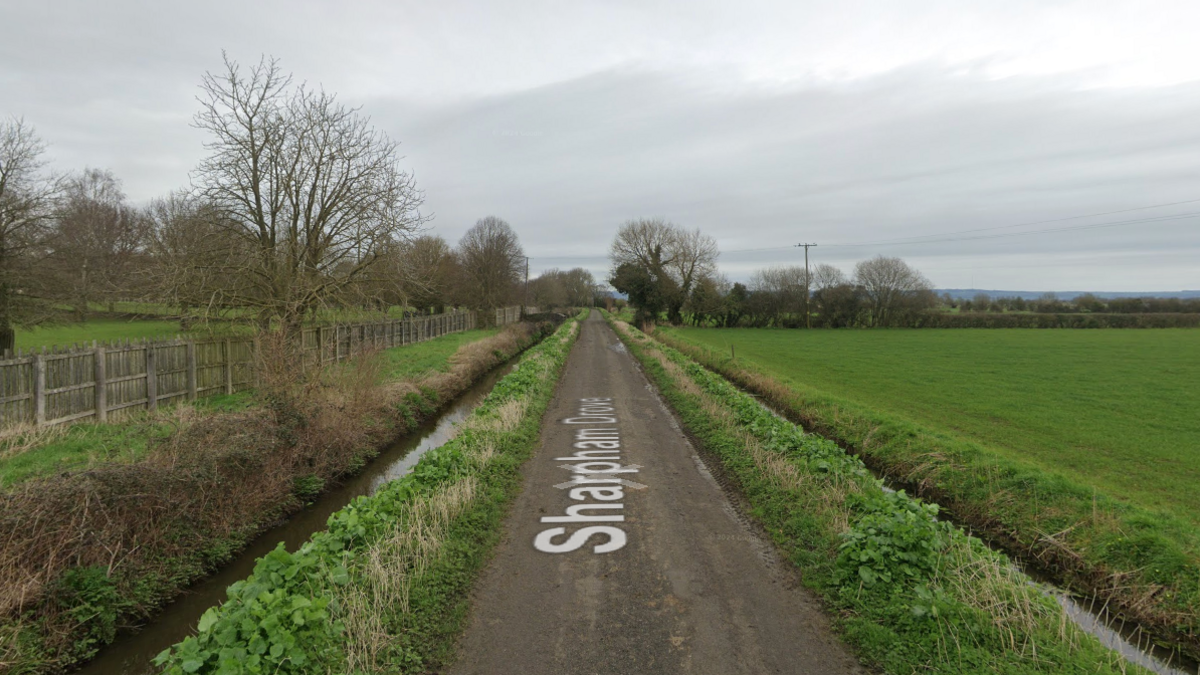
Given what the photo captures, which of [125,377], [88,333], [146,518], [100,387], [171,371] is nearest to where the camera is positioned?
[146,518]

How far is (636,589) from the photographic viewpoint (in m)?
6.00

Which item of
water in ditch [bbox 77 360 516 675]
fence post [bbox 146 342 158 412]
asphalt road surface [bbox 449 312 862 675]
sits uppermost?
fence post [bbox 146 342 158 412]

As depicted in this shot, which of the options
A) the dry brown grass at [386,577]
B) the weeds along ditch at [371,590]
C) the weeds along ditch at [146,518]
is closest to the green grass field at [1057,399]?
the weeds along ditch at [371,590]

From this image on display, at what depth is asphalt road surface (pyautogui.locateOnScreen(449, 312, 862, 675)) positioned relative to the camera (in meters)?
4.83

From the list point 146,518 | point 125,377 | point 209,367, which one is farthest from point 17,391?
point 146,518

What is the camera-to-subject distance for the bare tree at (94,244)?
21266 mm

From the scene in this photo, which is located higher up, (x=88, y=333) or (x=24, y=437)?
(x=88, y=333)

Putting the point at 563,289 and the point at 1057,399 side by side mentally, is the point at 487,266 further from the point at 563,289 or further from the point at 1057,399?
the point at 563,289

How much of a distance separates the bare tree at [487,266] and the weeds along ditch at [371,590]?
4920 cm

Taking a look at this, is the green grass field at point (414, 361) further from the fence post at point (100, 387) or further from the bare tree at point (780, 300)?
the bare tree at point (780, 300)

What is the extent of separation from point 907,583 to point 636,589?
265cm

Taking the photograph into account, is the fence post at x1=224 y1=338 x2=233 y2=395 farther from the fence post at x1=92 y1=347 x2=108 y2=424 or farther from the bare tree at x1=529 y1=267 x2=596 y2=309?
the bare tree at x1=529 y1=267 x2=596 y2=309

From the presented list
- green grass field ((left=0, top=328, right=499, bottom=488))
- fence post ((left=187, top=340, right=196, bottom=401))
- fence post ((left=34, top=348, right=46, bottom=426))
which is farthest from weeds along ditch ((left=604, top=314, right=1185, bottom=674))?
fence post ((left=187, top=340, right=196, bottom=401))

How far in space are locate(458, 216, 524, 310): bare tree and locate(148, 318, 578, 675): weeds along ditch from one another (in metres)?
49.2
